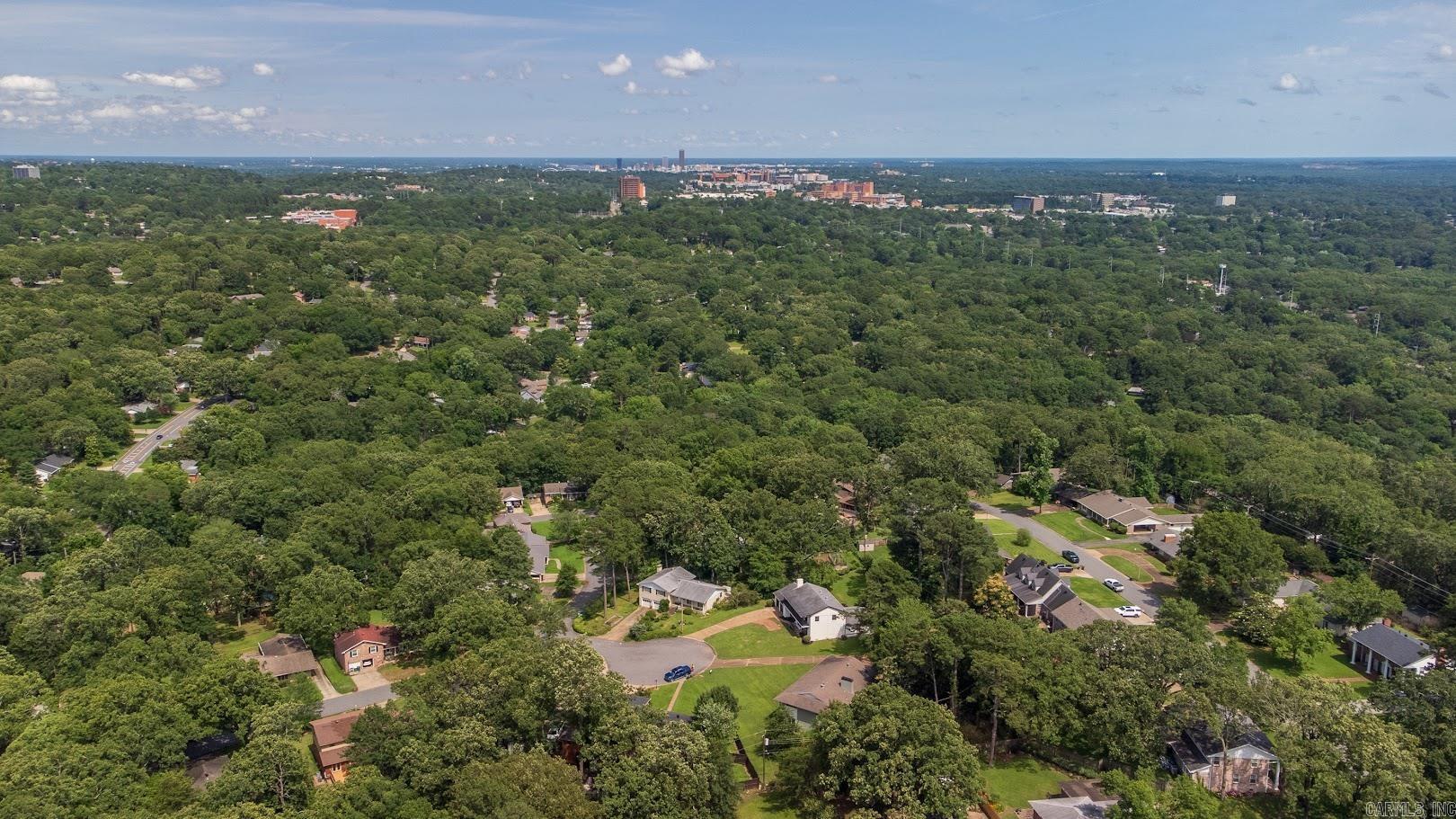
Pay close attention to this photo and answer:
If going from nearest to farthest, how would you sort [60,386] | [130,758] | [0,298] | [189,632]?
[130,758]
[189,632]
[60,386]
[0,298]

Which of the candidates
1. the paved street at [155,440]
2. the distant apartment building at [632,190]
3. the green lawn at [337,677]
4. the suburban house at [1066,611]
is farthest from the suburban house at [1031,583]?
the distant apartment building at [632,190]

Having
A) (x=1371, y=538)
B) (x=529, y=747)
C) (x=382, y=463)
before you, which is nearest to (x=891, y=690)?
(x=529, y=747)

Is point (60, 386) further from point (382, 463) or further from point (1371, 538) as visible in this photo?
point (1371, 538)

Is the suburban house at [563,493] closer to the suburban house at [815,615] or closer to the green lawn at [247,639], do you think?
the green lawn at [247,639]

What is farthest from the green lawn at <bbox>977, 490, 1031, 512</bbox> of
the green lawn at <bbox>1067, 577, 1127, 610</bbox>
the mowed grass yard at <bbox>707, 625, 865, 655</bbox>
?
the mowed grass yard at <bbox>707, 625, 865, 655</bbox>

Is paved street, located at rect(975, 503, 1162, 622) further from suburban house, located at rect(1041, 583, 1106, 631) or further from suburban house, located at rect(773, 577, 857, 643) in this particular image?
suburban house, located at rect(773, 577, 857, 643)
